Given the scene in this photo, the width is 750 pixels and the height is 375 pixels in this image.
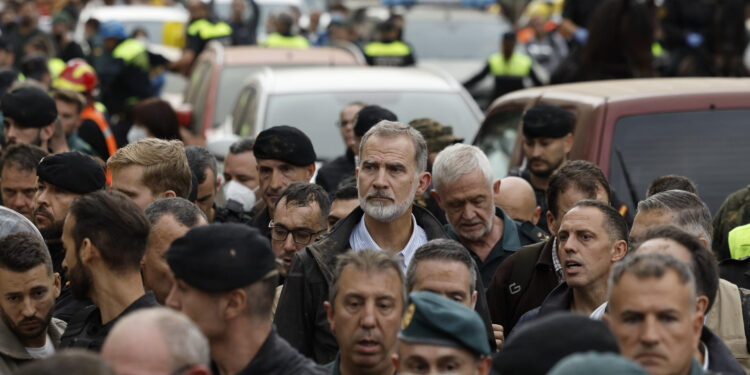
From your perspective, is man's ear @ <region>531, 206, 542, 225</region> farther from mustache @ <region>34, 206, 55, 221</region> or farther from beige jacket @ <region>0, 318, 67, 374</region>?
beige jacket @ <region>0, 318, 67, 374</region>

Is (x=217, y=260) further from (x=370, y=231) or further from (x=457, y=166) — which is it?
(x=457, y=166)

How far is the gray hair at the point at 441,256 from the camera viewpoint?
5.30 meters

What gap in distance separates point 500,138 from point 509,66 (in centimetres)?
710

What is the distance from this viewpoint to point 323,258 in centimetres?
565

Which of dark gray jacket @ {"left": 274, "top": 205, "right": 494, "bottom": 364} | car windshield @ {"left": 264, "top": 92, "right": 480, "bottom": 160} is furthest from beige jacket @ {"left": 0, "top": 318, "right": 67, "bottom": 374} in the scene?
car windshield @ {"left": 264, "top": 92, "right": 480, "bottom": 160}

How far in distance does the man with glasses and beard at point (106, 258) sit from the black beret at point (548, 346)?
177 cm

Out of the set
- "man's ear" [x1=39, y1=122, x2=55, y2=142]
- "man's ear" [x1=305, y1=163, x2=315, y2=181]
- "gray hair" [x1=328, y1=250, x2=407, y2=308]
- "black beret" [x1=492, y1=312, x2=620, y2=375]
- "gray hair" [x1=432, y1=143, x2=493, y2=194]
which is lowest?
"man's ear" [x1=39, y1=122, x2=55, y2=142]

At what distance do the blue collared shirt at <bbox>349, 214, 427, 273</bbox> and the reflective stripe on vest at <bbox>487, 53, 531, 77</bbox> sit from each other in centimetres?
1015

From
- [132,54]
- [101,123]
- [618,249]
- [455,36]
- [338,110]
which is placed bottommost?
[455,36]

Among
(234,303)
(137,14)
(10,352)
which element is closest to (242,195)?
(10,352)

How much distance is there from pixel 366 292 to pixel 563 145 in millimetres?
3154

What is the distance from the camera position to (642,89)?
7.97 metres

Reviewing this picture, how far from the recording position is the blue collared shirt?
19.6 feet

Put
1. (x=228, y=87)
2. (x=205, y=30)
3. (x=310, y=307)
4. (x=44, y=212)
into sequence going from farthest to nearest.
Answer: (x=205, y=30) → (x=228, y=87) → (x=44, y=212) → (x=310, y=307)
